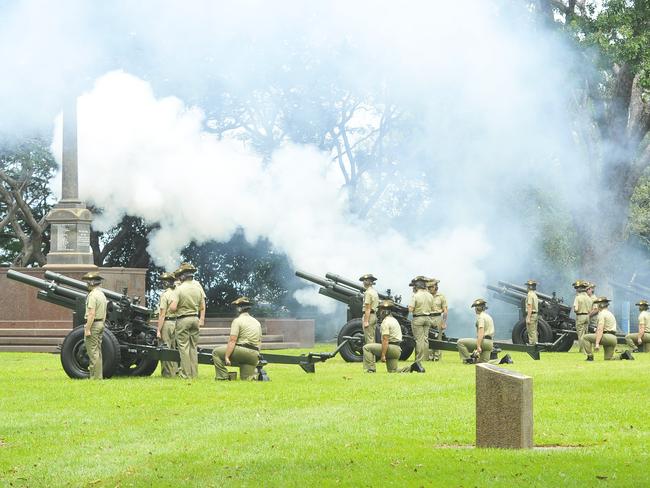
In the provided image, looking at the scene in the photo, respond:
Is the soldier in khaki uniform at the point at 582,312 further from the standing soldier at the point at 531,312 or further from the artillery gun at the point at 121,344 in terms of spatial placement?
the artillery gun at the point at 121,344

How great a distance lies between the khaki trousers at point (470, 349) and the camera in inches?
934

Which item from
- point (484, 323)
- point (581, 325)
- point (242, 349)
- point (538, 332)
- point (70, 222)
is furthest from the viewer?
point (70, 222)

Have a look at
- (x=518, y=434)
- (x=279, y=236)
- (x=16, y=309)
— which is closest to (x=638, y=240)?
(x=279, y=236)

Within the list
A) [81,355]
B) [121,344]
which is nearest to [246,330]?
[121,344]

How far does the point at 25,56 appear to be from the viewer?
30062 millimetres

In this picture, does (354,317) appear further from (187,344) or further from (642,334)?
(187,344)

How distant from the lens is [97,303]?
64.2ft

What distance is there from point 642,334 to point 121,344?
1291cm

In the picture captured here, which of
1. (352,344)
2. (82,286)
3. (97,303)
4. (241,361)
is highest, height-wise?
(82,286)

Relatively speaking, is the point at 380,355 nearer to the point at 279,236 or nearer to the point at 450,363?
the point at 450,363

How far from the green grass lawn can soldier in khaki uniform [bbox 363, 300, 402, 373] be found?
100 cm

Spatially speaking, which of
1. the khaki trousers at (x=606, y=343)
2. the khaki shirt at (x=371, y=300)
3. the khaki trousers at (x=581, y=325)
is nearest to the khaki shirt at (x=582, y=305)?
the khaki trousers at (x=581, y=325)

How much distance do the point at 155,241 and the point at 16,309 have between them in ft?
16.3

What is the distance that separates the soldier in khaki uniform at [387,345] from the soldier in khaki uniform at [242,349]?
2617mm
